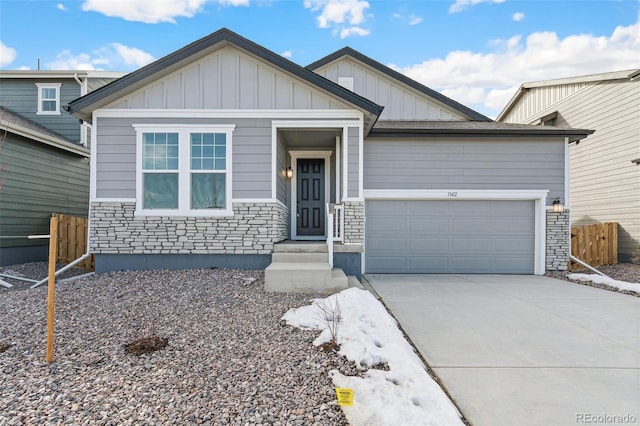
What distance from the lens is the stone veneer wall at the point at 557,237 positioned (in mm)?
7184

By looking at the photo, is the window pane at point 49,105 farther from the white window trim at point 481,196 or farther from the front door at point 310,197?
the white window trim at point 481,196

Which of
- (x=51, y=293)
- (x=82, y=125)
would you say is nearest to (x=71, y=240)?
(x=82, y=125)

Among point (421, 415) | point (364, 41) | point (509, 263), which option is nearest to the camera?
point (421, 415)

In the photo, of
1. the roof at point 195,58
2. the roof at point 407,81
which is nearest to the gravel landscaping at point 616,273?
the roof at point 407,81

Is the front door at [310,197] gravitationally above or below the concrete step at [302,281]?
above

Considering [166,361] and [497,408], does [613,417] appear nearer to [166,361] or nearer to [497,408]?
[497,408]

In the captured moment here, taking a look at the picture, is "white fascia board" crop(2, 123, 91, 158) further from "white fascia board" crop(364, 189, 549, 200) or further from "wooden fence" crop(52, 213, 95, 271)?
"white fascia board" crop(364, 189, 549, 200)

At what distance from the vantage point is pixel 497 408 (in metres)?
2.11

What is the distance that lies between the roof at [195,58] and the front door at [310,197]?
8.15 ft

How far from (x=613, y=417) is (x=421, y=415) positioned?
131 cm

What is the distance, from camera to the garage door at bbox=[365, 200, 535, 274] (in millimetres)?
7262

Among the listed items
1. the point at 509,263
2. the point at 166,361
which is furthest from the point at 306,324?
the point at 509,263

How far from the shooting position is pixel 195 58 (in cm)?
608

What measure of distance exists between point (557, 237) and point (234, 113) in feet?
25.3
